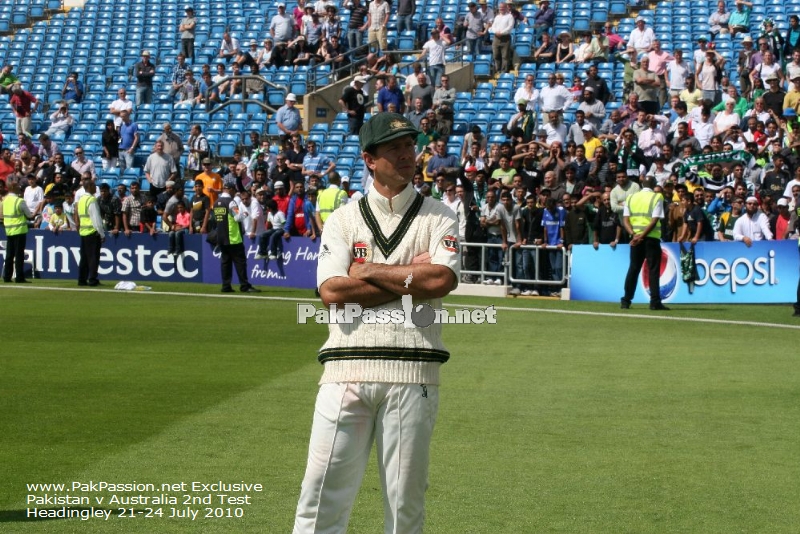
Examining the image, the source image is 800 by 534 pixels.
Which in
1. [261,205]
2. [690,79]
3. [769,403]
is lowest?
[769,403]

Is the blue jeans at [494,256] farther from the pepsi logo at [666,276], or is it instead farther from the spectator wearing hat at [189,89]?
the spectator wearing hat at [189,89]

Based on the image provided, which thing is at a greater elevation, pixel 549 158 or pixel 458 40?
pixel 458 40

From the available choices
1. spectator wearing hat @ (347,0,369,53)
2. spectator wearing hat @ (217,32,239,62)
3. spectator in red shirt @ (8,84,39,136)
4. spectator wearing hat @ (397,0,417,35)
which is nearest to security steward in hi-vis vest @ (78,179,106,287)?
spectator in red shirt @ (8,84,39,136)

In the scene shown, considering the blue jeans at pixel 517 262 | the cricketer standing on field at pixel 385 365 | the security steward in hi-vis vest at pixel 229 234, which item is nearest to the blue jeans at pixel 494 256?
the blue jeans at pixel 517 262

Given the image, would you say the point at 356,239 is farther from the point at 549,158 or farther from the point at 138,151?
the point at 138,151

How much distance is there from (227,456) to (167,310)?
12087 millimetres

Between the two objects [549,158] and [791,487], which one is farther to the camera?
[549,158]

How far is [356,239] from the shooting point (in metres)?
5.55

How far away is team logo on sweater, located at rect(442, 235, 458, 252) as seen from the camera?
545 centimetres

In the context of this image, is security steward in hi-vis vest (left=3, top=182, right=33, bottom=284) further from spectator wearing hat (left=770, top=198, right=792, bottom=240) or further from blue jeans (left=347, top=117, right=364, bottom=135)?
spectator wearing hat (left=770, top=198, right=792, bottom=240)

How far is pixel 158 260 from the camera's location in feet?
92.8

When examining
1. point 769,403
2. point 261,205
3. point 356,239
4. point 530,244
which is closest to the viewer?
point 356,239

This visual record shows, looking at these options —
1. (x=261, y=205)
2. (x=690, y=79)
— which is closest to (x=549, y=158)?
(x=690, y=79)

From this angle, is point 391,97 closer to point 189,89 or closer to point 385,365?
point 189,89
